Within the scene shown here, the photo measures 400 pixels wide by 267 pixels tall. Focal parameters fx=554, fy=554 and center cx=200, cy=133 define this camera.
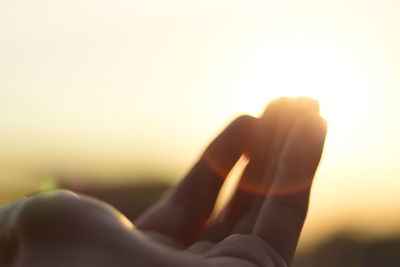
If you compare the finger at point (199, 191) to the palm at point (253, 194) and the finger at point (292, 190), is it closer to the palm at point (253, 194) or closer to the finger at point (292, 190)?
the palm at point (253, 194)

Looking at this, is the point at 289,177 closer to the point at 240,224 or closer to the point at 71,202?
the point at 240,224

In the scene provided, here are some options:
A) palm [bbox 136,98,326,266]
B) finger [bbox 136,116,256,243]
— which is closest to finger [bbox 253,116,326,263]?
palm [bbox 136,98,326,266]

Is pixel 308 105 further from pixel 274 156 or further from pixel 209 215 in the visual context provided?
pixel 209 215

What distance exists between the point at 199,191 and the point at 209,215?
0.05 metres

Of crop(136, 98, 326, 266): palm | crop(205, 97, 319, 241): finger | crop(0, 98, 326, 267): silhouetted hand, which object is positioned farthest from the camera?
crop(205, 97, 319, 241): finger

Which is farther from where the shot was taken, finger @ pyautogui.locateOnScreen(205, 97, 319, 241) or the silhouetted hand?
finger @ pyautogui.locateOnScreen(205, 97, 319, 241)

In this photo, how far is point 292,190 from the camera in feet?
3.02

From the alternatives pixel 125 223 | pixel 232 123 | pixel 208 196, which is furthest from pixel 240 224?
pixel 125 223

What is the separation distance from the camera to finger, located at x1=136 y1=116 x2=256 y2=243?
91 centimetres

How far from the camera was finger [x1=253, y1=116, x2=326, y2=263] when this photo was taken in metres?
0.86

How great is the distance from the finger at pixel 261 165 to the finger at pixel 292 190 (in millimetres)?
38

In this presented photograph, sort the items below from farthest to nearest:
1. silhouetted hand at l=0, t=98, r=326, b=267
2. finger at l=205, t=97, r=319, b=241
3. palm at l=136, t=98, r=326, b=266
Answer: finger at l=205, t=97, r=319, b=241 < palm at l=136, t=98, r=326, b=266 < silhouetted hand at l=0, t=98, r=326, b=267

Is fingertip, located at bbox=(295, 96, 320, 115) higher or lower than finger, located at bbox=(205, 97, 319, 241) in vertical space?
higher

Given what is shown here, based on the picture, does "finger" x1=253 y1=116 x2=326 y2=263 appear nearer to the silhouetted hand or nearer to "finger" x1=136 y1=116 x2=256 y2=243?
the silhouetted hand
